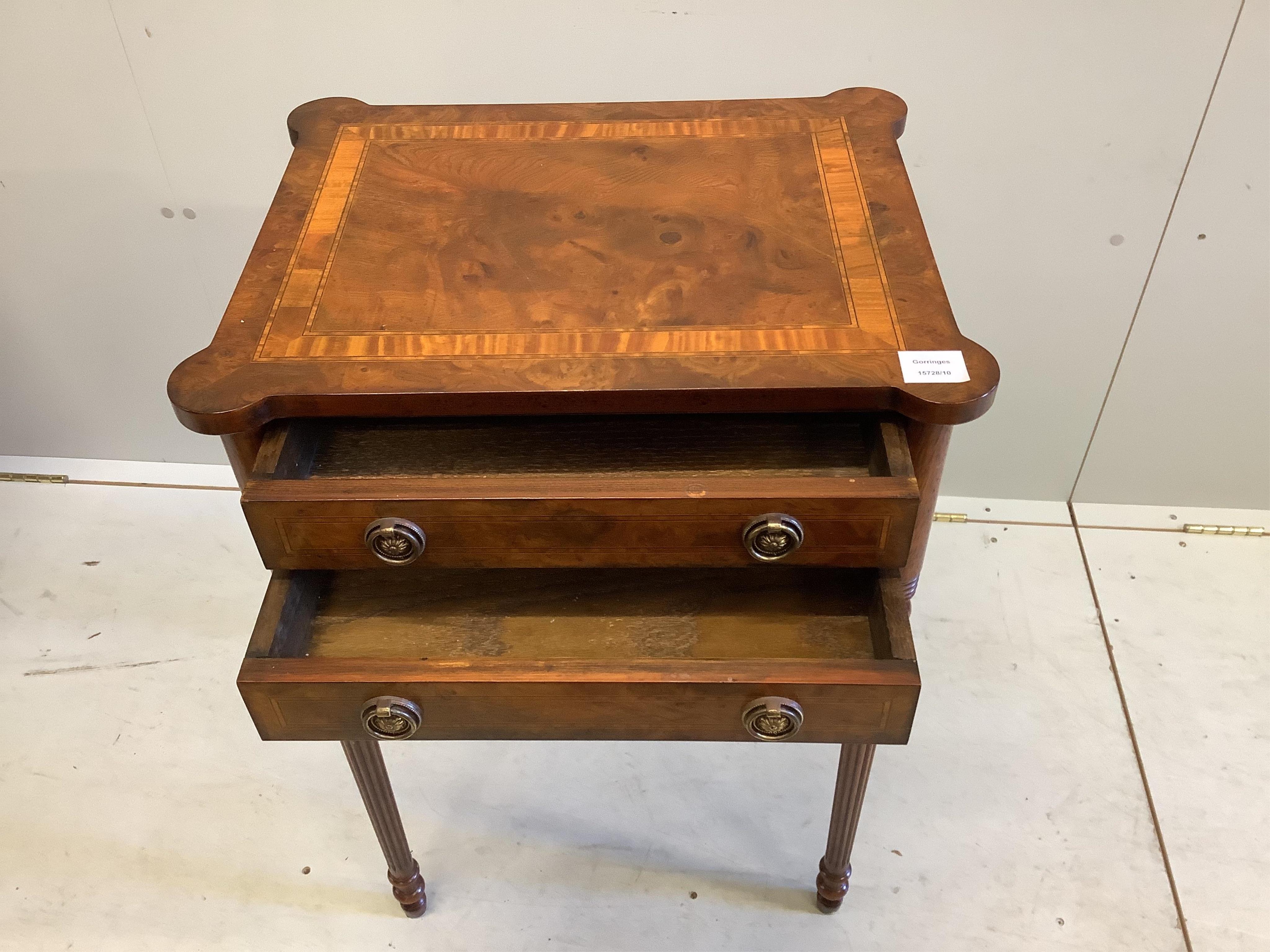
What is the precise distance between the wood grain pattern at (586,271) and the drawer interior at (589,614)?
0.19 metres

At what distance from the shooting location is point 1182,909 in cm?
114

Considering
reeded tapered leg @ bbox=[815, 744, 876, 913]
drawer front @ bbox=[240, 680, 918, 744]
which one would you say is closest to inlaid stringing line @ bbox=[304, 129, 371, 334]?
drawer front @ bbox=[240, 680, 918, 744]

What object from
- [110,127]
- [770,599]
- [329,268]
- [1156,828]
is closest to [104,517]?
[110,127]

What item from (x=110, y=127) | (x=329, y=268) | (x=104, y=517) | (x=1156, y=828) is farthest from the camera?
(x=104, y=517)

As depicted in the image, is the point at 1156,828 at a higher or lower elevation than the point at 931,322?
lower

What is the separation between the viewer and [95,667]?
1.42 metres

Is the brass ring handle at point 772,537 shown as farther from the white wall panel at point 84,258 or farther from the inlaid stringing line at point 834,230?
A: the white wall panel at point 84,258

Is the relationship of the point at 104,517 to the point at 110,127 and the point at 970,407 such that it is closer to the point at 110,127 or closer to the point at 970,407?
the point at 110,127

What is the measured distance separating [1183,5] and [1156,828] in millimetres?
977

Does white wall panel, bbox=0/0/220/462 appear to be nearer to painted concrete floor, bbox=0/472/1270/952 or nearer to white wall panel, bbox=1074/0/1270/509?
painted concrete floor, bbox=0/472/1270/952

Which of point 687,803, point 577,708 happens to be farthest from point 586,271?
point 687,803

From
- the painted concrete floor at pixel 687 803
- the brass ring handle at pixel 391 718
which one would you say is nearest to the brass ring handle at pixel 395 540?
the brass ring handle at pixel 391 718

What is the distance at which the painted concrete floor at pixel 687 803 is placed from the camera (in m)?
1.14

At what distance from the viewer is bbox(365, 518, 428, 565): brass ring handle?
30.4 inches
